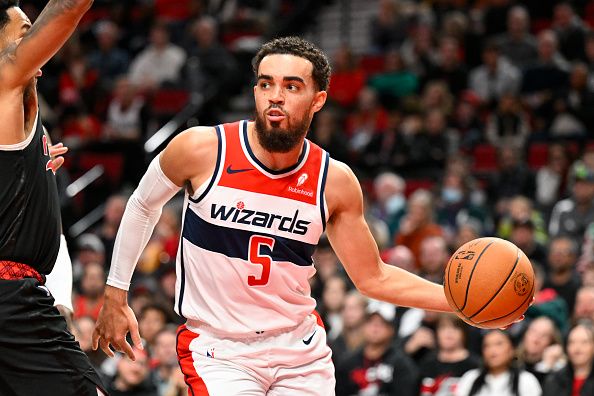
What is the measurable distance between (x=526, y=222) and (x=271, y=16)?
23.1 ft

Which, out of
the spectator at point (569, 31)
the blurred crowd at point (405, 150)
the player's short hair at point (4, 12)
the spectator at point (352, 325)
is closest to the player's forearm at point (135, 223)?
the player's short hair at point (4, 12)

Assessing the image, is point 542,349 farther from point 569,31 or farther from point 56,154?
point 569,31

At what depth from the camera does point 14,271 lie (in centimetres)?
456

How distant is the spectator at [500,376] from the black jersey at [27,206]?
16.0 ft

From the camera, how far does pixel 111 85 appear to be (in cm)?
1703

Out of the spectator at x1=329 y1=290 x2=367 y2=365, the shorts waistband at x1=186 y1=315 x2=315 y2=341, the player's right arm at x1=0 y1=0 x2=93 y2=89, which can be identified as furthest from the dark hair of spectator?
the player's right arm at x1=0 y1=0 x2=93 y2=89

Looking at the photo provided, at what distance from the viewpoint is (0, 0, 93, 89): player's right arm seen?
429 cm

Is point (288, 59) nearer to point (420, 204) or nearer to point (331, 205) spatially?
point (331, 205)

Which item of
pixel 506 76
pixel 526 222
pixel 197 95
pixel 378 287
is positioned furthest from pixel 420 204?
pixel 378 287

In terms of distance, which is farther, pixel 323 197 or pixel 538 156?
pixel 538 156

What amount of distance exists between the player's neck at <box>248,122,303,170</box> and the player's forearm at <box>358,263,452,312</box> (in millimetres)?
765

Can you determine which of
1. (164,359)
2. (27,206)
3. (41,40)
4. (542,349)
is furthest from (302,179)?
(164,359)

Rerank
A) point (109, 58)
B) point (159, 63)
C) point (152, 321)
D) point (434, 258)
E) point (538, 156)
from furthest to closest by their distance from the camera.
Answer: point (109, 58), point (159, 63), point (538, 156), point (434, 258), point (152, 321)

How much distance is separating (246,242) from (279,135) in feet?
1.80
